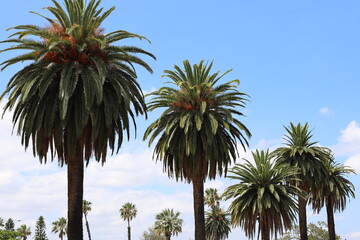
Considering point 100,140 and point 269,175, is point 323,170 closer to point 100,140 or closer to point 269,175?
point 269,175

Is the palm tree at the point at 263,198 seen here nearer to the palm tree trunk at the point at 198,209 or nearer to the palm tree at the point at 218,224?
the palm tree trunk at the point at 198,209

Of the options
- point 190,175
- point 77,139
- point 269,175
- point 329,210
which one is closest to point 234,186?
point 269,175

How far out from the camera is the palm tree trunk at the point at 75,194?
2612 cm

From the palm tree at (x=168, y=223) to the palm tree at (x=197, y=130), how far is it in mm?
65032

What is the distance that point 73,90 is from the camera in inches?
1001

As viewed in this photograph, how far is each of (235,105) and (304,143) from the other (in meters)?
24.7

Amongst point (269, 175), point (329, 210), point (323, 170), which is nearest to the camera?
point (269, 175)

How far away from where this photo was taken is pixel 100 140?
88.3 feet

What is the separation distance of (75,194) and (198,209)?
1351 cm

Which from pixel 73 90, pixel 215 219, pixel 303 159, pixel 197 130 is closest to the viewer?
pixel 73 90

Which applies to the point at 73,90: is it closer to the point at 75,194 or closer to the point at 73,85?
the point at 73,85

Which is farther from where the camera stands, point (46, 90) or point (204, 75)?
point (204, 75)

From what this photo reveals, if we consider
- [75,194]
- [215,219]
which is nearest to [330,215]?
[215,219]

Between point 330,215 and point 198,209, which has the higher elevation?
point 330,215
